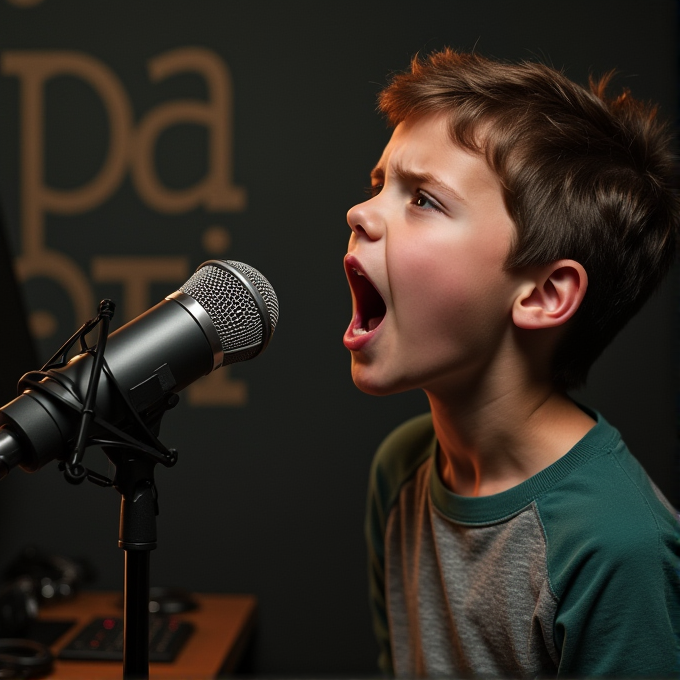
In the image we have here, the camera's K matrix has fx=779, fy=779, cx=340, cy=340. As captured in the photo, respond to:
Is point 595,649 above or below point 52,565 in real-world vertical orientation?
above

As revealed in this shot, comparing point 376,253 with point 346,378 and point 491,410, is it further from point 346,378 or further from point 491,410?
point 346,378

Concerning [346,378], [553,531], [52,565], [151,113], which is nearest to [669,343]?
[346,378]

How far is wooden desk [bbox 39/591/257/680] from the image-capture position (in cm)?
160

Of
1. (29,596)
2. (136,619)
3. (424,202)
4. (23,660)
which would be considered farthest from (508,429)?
(29,596)

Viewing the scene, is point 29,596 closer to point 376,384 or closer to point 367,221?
point 376,384

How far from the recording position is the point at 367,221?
3.47 ft

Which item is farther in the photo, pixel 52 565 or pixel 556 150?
pixel 52 565

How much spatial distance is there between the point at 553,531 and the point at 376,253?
43cm

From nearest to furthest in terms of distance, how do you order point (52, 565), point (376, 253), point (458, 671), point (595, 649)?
point (595, 649) < point (376, 253) < point (458, 671) < point (52, 565)

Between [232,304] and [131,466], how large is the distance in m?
0.20

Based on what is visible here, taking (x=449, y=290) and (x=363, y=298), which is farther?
(x=363, y=298)

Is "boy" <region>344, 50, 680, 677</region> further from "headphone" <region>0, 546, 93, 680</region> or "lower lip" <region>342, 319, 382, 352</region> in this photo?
"headphone" <region>0, 546, 93, 680</region>

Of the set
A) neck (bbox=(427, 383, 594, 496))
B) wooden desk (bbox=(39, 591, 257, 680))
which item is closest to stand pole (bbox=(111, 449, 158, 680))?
neck (bbox=(427, 383, 594, 496))

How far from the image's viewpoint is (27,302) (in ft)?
7.39
